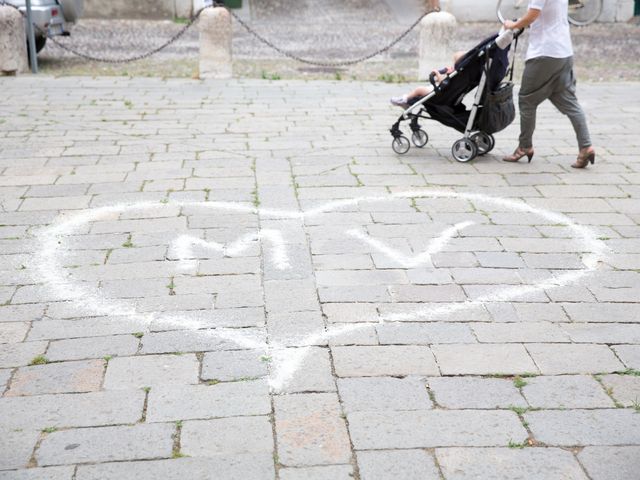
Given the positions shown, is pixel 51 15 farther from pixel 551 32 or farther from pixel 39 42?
pixel 551 32

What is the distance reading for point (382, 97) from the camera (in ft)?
32.7

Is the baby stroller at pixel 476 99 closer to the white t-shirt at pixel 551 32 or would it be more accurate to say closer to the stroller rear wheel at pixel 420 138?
the white t-shirt at pixel 551 32

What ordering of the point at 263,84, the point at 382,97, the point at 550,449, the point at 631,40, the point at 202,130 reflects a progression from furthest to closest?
the point at 631,40, the point at 263,84, the point at 382,97, the point at 202,130, the point at 550,449

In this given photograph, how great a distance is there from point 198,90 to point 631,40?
9391mm

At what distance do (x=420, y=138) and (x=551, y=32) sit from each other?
4.89 feet

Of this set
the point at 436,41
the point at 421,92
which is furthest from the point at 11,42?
the point at 421,92

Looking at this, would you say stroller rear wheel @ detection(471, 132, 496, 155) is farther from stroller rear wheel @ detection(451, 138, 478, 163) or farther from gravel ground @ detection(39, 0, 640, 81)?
gravel ground @ detection(39, 0, 640, 81)

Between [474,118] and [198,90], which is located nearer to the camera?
[474,118]

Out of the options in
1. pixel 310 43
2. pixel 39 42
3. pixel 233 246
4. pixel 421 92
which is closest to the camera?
pixel 233 246

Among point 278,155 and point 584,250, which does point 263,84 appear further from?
point 584,250

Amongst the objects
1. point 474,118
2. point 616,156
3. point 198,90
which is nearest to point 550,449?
point 474,118

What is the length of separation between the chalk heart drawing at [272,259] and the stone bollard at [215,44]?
5525 millimetres

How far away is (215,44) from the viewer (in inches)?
433

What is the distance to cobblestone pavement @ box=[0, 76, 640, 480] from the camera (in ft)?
10.3
